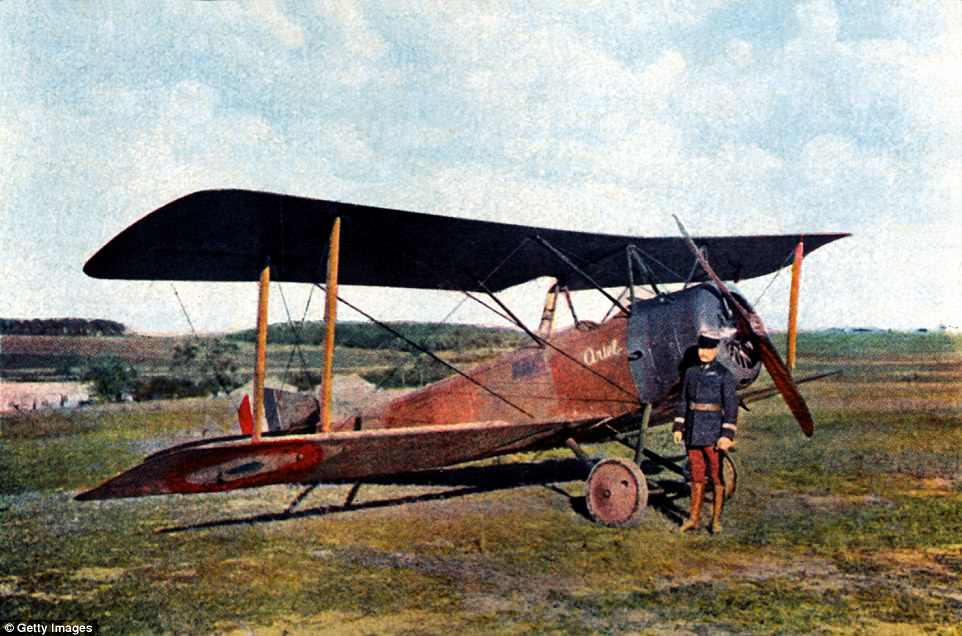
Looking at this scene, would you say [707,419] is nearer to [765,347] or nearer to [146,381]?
[765,347]

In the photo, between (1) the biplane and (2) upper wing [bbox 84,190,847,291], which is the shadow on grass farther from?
(2) upper wing [bbox 84,190,847,291]

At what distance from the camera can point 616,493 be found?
6.10 m

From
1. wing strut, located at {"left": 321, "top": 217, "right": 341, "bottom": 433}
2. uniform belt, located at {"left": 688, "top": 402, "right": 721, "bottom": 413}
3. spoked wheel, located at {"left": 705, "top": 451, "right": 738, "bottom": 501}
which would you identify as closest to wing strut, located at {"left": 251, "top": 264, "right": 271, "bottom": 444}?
wing strut, located at {"left": 321, "top": 217, "right": 341, "bottom": 433}

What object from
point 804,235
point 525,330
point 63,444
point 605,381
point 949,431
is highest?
point 804,235

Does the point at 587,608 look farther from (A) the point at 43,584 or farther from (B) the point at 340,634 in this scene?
(A) the point at 43,584

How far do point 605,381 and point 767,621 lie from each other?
294 centimetres

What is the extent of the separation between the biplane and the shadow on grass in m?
0.58

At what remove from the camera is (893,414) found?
47.2ft

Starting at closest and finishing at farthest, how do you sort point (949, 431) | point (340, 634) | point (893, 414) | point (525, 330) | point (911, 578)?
point (340, 634)
point (911, 578)
point (525, 330)
point (949, 431)
point (893, 414)

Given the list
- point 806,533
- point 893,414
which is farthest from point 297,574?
point 893,414

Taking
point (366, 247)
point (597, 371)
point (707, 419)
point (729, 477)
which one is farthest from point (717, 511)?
point (366, 247)

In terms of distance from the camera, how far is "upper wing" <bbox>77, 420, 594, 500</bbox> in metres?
4.92

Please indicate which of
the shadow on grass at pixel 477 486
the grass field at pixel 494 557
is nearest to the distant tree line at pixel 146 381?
the shadow on grass at pixel 477 486

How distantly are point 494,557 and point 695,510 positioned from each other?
6.18 feet
